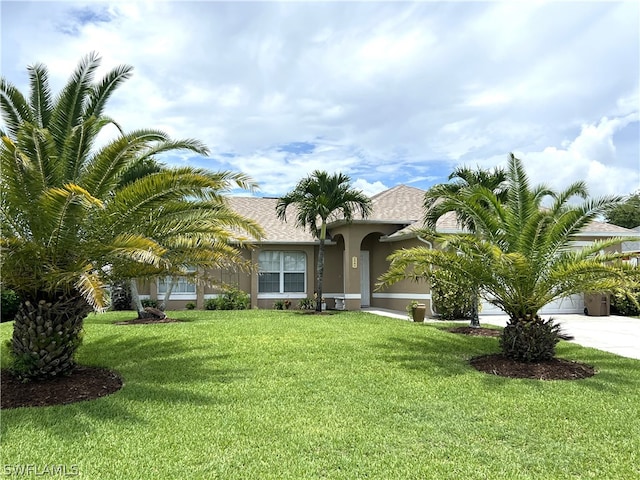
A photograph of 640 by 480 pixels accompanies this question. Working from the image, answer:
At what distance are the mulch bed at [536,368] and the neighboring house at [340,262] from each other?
9.74 metres

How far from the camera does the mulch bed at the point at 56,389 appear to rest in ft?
23.3

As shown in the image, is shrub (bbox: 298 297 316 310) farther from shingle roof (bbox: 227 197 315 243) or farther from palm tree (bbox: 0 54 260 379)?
palm tree (bbox: 0 54 260 379)

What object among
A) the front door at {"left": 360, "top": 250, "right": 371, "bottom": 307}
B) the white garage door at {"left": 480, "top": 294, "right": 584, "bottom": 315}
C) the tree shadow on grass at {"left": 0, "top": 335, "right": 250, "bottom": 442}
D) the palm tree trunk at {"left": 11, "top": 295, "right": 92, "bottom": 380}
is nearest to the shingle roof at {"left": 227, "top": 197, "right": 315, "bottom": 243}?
the front door at {"left": 360, "top": 250, "right": 371, "bottom": 307}

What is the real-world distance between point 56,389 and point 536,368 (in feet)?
27.5

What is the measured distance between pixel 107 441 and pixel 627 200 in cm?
940

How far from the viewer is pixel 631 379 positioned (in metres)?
8.53

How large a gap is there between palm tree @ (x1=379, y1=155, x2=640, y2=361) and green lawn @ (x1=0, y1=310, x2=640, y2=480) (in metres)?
1.38

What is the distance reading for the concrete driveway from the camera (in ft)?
39.2

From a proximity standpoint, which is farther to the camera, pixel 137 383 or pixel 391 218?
pixel 391 218

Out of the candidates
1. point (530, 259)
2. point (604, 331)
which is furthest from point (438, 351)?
point (604, 331)

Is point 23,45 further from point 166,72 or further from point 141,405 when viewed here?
point 141,405

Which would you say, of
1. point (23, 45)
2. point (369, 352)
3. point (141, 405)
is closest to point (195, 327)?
point (369, 352)

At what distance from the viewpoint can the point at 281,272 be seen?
22.2m

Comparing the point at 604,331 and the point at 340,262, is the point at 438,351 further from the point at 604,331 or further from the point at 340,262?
the point at 340,262
